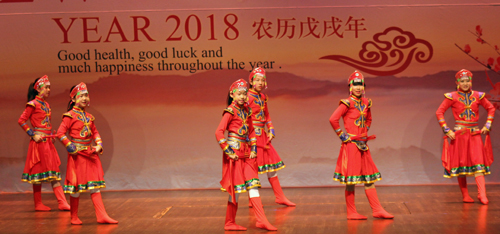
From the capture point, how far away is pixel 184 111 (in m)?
7.57

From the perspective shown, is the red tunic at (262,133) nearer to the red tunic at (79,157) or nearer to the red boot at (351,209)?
the red boot at (351,209)

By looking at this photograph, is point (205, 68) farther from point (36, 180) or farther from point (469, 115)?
point (469, 115)

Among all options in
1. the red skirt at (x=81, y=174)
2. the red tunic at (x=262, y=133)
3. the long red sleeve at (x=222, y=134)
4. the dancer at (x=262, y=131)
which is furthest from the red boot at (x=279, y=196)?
the red skirt at (x=81, y=174)

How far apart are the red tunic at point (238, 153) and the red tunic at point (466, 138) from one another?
234cm

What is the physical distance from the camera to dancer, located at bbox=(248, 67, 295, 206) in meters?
6.04

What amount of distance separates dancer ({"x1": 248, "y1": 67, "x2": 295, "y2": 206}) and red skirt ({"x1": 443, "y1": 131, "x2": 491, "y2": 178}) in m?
1.79

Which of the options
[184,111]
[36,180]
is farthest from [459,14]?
[36,180]

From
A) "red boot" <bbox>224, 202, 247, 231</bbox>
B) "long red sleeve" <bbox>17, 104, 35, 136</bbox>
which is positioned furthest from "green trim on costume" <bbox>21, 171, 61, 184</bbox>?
"red boot" <bbox>224, 202, 247, 231</bbox>

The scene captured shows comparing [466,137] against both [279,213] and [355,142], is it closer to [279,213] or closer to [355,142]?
[355,142]

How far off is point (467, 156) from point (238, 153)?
2674 millimetres

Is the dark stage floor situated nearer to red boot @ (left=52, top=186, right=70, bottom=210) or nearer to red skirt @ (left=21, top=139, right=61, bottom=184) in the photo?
red boot @ (left=52, top=186, right=70, bottom=210)

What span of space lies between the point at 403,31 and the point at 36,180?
491cm

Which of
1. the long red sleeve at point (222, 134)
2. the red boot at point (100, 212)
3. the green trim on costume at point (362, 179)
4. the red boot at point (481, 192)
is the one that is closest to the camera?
the long red sleeve at point (222, 134)

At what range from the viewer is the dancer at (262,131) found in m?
6.04
